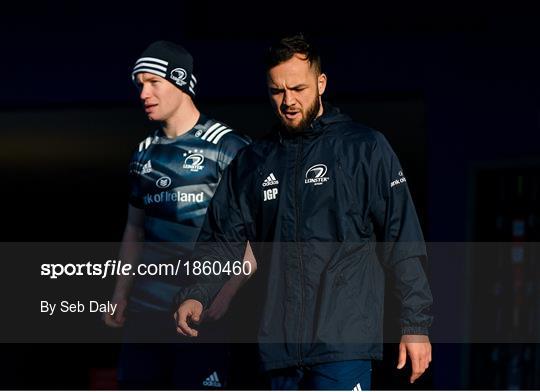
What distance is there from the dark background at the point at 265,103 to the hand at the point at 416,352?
2.16m

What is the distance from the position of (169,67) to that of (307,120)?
1.09 m

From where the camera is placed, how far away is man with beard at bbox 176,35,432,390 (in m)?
3.46

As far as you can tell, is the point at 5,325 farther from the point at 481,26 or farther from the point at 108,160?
the point at 481,26

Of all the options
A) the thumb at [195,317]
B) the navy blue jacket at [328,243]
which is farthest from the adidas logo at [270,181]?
the thumb at [195,317]

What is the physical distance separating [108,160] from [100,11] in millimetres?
876

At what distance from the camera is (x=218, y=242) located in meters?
3.68

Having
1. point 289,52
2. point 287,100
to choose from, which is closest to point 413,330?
point 287,100

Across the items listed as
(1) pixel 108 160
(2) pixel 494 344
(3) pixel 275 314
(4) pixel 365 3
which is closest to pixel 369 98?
(4) pixel 365 3

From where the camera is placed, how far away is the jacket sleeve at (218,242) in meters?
3.63

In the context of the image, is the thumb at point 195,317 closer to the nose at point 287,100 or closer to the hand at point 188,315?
the hand at point 188,315

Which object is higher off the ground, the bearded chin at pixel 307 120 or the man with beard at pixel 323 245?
the bearded chin at pixel 307 120

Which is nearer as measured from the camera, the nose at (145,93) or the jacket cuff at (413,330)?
the jacket cuff at (413,330)

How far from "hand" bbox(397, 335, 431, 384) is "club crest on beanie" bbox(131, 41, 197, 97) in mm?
1623

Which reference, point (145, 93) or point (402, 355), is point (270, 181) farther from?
point (145, 93)
